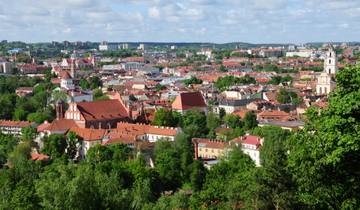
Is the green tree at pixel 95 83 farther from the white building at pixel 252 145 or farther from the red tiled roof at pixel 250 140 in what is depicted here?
the white building at pixel 252 145

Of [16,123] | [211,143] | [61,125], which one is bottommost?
[211,143]

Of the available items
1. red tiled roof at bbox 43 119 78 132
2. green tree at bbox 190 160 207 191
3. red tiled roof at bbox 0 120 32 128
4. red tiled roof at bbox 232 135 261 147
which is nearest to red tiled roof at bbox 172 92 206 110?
red tiled roof at bbox 43 119 78 132

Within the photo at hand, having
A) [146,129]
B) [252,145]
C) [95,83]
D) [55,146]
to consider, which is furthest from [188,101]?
[95,83]

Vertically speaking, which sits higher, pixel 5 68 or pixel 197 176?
pixel 5 68

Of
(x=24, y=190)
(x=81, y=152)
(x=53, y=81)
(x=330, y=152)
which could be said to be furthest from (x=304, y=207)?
(x=53, y=81)

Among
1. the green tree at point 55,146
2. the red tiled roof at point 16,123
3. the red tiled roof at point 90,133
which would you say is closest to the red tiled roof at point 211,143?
the red tiled roof at point 90,133

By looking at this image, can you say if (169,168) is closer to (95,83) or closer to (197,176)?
(197,176)
